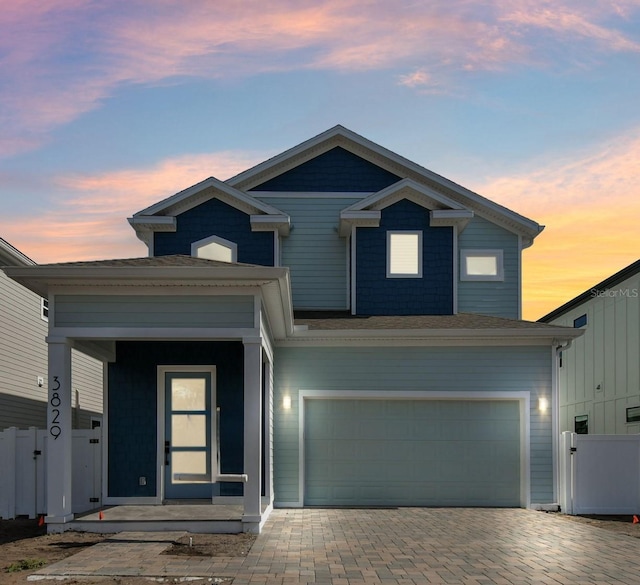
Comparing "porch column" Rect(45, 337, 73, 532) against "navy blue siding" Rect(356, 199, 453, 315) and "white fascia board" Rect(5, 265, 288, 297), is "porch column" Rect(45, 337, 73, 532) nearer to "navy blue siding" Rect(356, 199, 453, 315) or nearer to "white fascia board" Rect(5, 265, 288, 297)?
"white fascia board" Rect(5, 265, 288, 297)

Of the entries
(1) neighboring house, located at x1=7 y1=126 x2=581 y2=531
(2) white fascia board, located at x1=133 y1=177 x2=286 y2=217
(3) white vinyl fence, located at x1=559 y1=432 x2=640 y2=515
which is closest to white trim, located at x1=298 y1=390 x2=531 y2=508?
(1) neighboring house, located at x1=7 y1=126 x2=581 y2=531

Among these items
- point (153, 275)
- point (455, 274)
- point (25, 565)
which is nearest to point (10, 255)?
point (153, 275)

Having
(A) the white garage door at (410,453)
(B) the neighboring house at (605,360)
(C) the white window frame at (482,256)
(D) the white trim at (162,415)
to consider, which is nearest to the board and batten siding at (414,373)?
(A) the white garage door at (410,453)

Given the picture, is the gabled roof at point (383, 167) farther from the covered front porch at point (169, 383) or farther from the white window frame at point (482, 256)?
the covered front porch at point (169, 383)

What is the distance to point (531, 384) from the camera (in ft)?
55.2

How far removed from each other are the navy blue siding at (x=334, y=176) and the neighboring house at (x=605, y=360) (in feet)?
28.0

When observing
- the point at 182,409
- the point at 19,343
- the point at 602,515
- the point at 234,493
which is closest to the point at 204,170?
the point at 19,343

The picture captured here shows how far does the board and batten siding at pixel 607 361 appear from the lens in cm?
2473

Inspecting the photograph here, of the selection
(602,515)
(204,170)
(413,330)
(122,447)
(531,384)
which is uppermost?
(204,170)

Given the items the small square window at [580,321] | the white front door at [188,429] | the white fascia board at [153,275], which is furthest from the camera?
the small square window at [580,321]

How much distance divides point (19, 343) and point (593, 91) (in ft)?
46.2

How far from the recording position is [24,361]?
20.4 m

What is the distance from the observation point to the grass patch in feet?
31.4

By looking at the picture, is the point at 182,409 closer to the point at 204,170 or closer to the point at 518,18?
the point at 204,170
